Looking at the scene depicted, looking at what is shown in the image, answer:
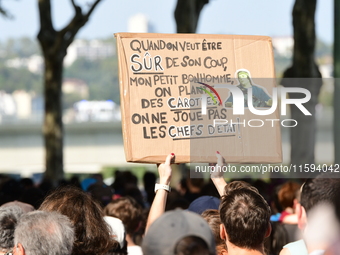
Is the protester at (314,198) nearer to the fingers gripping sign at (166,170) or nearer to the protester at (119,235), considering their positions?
the fingers gripping sign at (166,170)

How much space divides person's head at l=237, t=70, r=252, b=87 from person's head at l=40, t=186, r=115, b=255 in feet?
4.66

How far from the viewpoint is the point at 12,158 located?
41.1 m

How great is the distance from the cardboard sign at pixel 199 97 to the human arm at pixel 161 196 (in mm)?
109

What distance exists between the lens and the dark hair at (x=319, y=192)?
2602mm

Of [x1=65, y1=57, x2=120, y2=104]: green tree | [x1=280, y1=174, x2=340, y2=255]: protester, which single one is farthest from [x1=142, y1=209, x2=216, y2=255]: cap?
[x1=65, y1=57, x2=120, y2=104]: green tree

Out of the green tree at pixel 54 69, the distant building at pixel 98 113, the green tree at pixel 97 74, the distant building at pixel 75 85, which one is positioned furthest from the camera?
the distant building at pixel 75 85

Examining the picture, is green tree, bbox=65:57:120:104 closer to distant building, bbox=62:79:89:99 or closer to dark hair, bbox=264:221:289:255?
distant building, bbox=62:79:89:99

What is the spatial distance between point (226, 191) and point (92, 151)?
38595 mm

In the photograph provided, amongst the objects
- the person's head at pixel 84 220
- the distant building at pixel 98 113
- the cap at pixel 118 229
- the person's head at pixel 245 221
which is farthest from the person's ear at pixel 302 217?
the distant building at pixel 98 113

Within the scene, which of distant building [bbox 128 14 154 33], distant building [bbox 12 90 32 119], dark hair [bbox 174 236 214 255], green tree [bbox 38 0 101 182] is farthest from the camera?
distant building [bbox 128 14 154 33]

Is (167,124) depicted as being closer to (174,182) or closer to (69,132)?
(174,182)

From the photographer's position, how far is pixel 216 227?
324 cm

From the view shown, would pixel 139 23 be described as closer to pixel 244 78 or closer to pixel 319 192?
pixel 244 78

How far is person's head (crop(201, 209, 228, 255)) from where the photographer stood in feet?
10.2
